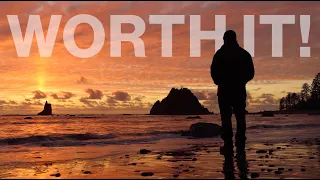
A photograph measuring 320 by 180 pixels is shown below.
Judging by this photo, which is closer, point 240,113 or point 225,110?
point 240,113

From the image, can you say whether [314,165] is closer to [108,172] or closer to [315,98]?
[108,172]

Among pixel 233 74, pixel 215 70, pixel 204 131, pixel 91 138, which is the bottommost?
pixel 91 138

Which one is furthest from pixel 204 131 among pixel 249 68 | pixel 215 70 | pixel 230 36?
pixel 230 36

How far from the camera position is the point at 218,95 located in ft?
38.9

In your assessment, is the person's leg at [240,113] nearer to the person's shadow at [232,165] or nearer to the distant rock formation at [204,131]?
the person's shadow at [232,165]

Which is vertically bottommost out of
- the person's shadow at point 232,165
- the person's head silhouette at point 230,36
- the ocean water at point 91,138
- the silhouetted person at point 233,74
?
the ocean water at point 91,138

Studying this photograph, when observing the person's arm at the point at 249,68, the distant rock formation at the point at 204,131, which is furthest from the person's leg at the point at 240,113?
the distant rock formation at the point at 204,131

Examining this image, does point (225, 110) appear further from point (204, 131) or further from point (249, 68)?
point (204, 131)

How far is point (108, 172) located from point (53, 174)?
4.01 feet

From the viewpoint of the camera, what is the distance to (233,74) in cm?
1145

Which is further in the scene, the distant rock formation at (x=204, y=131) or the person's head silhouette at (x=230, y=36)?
the distant rock formation at (x=204, y=131)

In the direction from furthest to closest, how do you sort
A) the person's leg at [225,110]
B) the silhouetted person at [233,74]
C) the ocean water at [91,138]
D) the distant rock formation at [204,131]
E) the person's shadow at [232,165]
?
the distant rock formation at [204,131]
the ocean water at [91,138]
the person's leg at [225,110]
the silhouetted person at [233,74]
the person's shadow at [232,165]

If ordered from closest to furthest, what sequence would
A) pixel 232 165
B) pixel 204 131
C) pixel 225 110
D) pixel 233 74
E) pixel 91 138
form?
pixel 232 165, pixel 233 74, pixel 225 110, pixel 204 131, pixel 91 138

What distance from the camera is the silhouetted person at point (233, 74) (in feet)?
37.6
